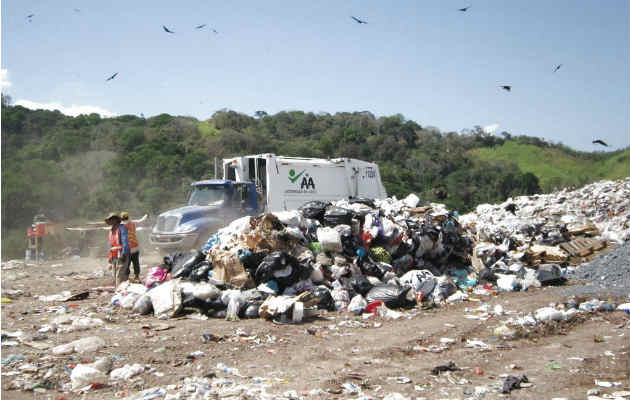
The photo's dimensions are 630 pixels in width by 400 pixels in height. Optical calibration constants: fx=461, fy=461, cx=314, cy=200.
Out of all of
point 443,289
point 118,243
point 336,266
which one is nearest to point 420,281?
point 443,289

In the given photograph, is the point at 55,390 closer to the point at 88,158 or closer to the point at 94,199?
the point at 94,199

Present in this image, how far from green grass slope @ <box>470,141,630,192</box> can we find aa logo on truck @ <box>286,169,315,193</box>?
38542 mm

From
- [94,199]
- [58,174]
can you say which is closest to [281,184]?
[94,199]

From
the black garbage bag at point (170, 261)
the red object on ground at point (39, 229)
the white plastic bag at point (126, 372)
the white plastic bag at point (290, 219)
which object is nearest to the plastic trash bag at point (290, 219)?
the white plastic bag at point (290, 219)

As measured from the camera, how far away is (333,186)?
12156 millimetres

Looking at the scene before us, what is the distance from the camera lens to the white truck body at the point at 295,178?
428 inches

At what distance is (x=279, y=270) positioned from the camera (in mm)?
6066

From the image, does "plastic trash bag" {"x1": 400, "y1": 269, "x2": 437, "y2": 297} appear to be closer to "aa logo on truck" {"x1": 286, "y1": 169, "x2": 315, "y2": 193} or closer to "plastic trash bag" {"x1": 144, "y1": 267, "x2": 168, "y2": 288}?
"plastic trash bag" {"x1": 144, "y1": 267, "x2": 168, "y2": 288}

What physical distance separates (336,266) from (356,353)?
2.32 m

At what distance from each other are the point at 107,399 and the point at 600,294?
6.14 m

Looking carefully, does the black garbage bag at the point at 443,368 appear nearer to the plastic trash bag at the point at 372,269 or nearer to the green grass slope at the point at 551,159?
the plastic trash bag at the point at 372,269

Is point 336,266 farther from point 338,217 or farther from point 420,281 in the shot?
point 420,281

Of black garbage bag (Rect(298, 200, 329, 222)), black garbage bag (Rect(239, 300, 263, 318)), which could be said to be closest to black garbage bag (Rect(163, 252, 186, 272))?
black garbage bag (Rect(239, 300, 263, 318))

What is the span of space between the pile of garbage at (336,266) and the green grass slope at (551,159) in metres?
40.0
